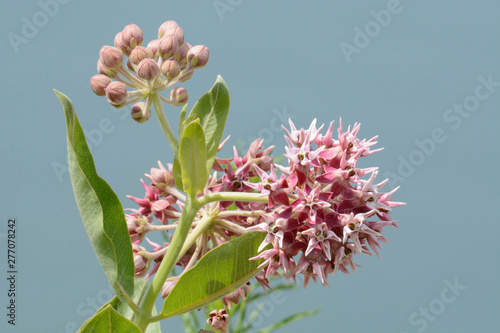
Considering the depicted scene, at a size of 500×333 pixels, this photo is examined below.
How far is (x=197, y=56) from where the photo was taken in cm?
131

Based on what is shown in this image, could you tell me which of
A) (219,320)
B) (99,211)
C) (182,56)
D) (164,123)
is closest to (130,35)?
(182,56)

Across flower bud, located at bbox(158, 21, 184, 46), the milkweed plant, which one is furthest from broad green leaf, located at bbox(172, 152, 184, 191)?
flower bud, located at bbox(158, 21, 184, 46)

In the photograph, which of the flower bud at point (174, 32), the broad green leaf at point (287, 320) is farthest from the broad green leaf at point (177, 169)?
the broad green leaf at point (287, 320)

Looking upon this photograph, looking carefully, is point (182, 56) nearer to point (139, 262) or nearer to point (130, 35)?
point (130, 35)

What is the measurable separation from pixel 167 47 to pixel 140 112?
0.57ft

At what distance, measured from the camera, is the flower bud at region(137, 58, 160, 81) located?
120 centimetres

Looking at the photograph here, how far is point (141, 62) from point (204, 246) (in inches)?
17.5

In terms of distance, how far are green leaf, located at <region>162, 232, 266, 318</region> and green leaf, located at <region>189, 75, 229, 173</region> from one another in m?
0.23

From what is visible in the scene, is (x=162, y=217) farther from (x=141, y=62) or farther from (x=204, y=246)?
(x=141, y=62)


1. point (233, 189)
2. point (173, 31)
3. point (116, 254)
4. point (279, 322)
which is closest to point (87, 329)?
point (116, 254)

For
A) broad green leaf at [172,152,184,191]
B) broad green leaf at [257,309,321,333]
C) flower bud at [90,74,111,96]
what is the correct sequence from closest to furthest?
broad green leaf at [172,152,184,191], flower bud at [90,74,111,96], broad green leaf at [257,309,321,333]

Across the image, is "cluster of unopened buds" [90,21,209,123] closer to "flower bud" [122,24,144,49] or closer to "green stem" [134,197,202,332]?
"flower bud" [122,24,144,49]

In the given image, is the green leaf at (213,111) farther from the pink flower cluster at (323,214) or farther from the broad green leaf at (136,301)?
the broad green leaf at (136,301)

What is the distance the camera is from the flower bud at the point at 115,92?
1227mm
